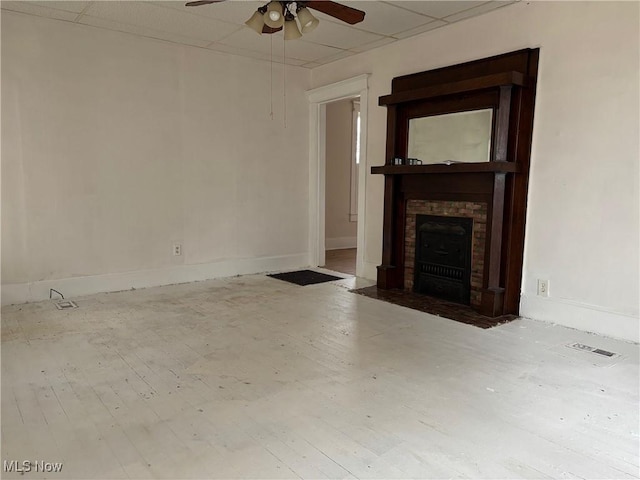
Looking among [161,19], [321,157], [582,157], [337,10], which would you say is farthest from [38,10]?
[582,157]

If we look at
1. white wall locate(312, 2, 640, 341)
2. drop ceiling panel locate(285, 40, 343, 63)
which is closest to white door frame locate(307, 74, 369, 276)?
drop ceiling panel locate(285, 40, 343, 63)

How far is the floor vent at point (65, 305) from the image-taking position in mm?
3824

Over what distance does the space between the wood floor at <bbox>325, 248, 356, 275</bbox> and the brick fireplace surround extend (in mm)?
1153

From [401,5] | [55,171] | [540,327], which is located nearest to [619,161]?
[540,327]

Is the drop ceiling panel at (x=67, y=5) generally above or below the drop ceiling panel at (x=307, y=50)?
below

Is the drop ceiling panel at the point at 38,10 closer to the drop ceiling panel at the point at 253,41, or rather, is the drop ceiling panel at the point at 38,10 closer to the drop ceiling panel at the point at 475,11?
the drop ceiling panel at the point at 253,41

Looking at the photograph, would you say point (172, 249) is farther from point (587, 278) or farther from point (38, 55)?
point (587, 278)

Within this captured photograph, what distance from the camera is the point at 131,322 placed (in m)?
3.46

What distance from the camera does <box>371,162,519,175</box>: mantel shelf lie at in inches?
136

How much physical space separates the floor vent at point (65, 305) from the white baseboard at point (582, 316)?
3.81 m

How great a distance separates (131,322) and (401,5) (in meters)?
3.28

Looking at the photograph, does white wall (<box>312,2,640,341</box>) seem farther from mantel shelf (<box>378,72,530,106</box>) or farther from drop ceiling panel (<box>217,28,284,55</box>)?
drop ceiling panel (<box>217,28,284,55</box>)

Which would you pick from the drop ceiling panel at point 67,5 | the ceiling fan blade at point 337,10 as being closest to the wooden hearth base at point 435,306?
the ceiling fan blade at point 337,10

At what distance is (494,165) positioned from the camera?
347cm
